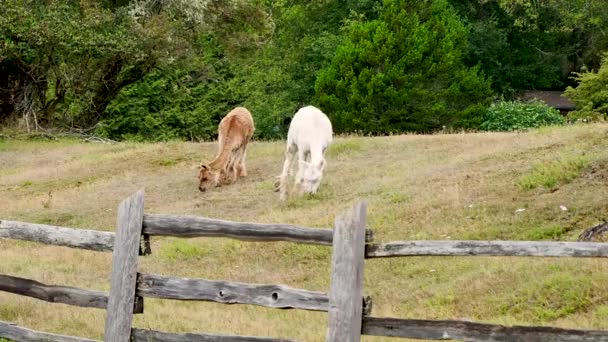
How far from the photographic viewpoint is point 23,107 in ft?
133

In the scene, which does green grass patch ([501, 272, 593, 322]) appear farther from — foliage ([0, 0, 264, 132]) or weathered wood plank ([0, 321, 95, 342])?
foliage ([0, 0, 264, 132])

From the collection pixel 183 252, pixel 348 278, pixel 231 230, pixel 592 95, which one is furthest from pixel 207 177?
pixel 592 95

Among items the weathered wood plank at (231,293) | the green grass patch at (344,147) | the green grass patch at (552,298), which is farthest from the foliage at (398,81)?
the weathered wood plank at (231,293)

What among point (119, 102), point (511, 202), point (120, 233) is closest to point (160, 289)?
point (120, 233)

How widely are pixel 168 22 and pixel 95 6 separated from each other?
10.1ft

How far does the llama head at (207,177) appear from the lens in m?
21.5

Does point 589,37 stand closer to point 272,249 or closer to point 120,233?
point 272,249

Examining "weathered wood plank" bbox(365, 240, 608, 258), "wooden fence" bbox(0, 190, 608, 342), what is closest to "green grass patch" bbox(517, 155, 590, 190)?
"weathered wood plank" bbox(365, 240, 608, 258)

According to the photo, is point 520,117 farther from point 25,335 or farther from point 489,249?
point 25,335

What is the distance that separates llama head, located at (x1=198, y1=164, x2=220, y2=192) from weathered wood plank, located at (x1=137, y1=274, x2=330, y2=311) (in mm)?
13897

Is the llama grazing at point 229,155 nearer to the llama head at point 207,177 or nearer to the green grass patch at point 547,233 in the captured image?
the llama head at point 207,177

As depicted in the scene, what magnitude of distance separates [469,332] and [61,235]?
11.7 ft

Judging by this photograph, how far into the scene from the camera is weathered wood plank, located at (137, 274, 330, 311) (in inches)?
277

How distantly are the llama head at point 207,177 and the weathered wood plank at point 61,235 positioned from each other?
1296 centimetres
